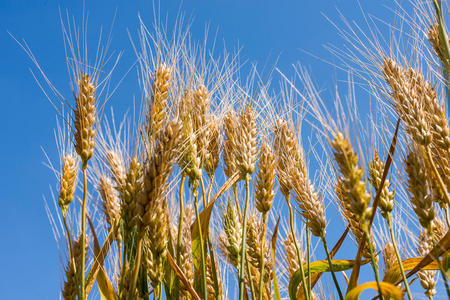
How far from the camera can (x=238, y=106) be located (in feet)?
7.76

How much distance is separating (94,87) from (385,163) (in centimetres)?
129

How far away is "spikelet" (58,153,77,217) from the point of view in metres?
2.16

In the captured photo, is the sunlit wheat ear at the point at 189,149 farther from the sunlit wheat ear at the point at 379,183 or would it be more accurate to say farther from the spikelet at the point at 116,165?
the sunlit wheat ear at the point at 379,183

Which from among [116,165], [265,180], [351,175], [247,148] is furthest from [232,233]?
[351,175]

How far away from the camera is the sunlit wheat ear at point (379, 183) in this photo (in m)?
1.78

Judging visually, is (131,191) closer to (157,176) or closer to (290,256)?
(157,176)

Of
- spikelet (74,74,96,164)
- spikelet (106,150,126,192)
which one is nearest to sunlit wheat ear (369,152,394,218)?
spikelet (106,150,126,192)

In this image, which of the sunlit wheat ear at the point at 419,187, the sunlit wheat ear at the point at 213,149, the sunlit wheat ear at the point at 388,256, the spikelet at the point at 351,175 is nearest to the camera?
the spikelet at the point at 351,175

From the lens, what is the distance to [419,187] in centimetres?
164

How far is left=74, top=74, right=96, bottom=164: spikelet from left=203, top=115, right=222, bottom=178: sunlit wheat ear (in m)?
0.60

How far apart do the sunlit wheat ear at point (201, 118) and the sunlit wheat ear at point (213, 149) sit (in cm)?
6

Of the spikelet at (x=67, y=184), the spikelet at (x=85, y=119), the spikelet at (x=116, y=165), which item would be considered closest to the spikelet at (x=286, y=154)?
the spikelet at (x=116, y=165)

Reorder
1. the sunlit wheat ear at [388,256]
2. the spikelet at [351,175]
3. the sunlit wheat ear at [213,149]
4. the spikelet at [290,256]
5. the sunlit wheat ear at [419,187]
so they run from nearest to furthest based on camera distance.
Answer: the spikelet at [351,175] < the sunlit wheat ear at [419,187] < the sunlit wheat ear at [213,149] < the spikelet at [290,256] < the sunlit wheat ear at [388,256]

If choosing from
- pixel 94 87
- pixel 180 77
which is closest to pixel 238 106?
pixel 180 77
